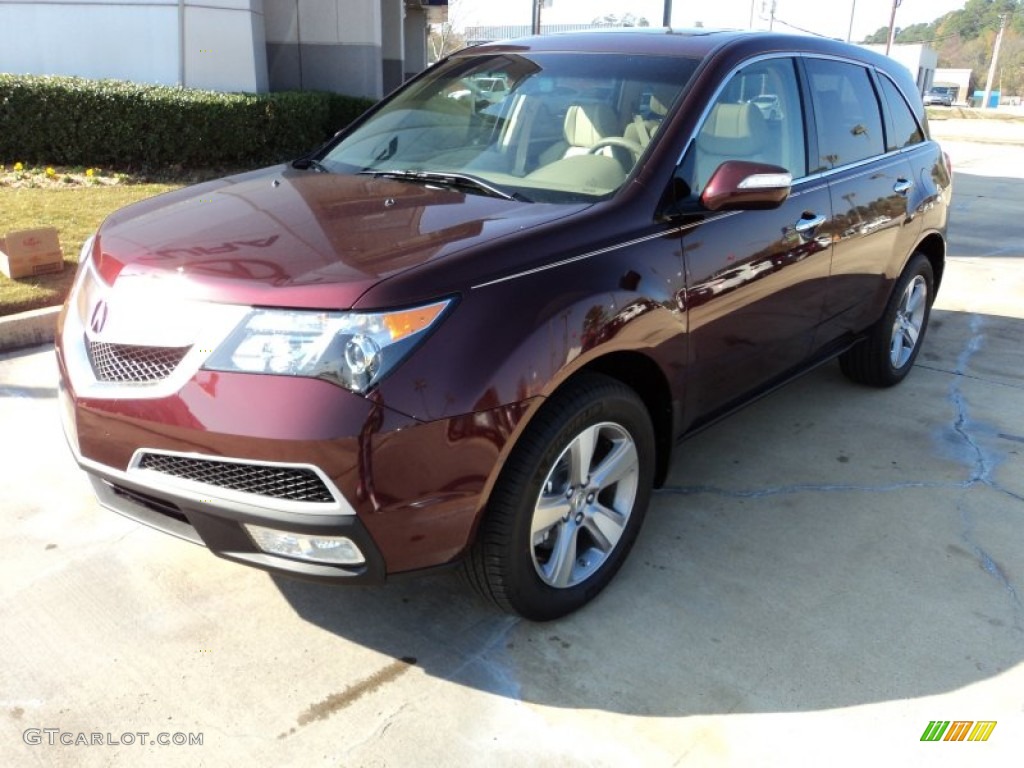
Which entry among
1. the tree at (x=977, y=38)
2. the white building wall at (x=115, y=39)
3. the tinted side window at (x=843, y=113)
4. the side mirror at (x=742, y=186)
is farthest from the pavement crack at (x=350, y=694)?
the tree at (x=977, y=38)

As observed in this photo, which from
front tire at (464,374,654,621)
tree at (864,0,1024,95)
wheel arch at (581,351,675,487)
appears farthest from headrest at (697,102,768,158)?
tree at (864,0,1024,95)

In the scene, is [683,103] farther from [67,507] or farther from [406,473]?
[67,507]

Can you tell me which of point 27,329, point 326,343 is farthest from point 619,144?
point 27,329

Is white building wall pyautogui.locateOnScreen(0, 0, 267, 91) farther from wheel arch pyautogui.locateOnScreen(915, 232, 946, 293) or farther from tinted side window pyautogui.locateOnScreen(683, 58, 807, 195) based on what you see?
tinted side window pyautogui.locateOnScreen(683, 58, 807, 195)

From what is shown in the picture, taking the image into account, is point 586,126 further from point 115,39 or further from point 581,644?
point 115,39

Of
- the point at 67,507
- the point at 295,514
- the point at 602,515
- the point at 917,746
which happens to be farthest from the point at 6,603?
the point at 917,746

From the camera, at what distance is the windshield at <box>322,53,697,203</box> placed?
315cm

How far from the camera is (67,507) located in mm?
3521

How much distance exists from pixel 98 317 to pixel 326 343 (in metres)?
0.84

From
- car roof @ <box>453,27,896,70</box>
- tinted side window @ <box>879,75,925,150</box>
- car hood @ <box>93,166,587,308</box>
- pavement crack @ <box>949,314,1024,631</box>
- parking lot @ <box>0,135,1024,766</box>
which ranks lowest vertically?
pavement crack @ <box>949,314,1024,631</box>

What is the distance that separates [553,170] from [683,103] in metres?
0.54

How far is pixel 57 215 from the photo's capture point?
7.49 m

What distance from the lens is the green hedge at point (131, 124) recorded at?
9.52 metres

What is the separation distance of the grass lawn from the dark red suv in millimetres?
2680
